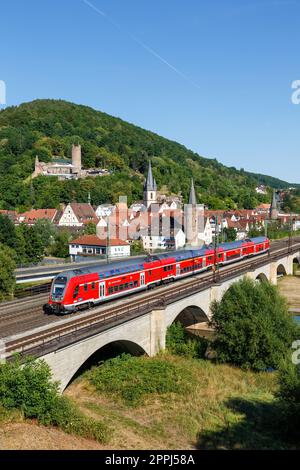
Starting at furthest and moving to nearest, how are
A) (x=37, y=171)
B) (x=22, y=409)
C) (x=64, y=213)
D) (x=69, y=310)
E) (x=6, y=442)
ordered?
(x=37, y=171) < (x=64, y=213) < (x=69, y=310) < (x=22, y=409) < (x=6, y=442)

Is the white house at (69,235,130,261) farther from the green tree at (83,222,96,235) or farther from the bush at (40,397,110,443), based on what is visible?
the bush at (40,397,110,443)

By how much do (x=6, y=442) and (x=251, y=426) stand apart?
14038mm

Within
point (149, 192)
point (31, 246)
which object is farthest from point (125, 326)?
point (149, 192)

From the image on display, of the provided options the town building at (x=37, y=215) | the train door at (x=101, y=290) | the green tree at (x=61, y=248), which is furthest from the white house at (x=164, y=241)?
the train door at (x=101, y=290)

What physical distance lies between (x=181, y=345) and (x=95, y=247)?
49930 millimetres

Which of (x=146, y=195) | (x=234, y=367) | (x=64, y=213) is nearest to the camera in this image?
(x=234, y=367)

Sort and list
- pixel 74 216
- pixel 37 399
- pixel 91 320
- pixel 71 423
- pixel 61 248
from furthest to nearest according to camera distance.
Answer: pixel 74 216
pixel 61 248
pixel 91 320
pixel 71 423
pixel 37 399

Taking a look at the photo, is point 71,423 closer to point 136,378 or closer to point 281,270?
point 136,378

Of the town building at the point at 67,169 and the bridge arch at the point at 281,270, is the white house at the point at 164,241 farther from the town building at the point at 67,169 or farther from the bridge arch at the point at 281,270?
the town building at the point at 67,169

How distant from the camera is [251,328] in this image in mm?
35938
